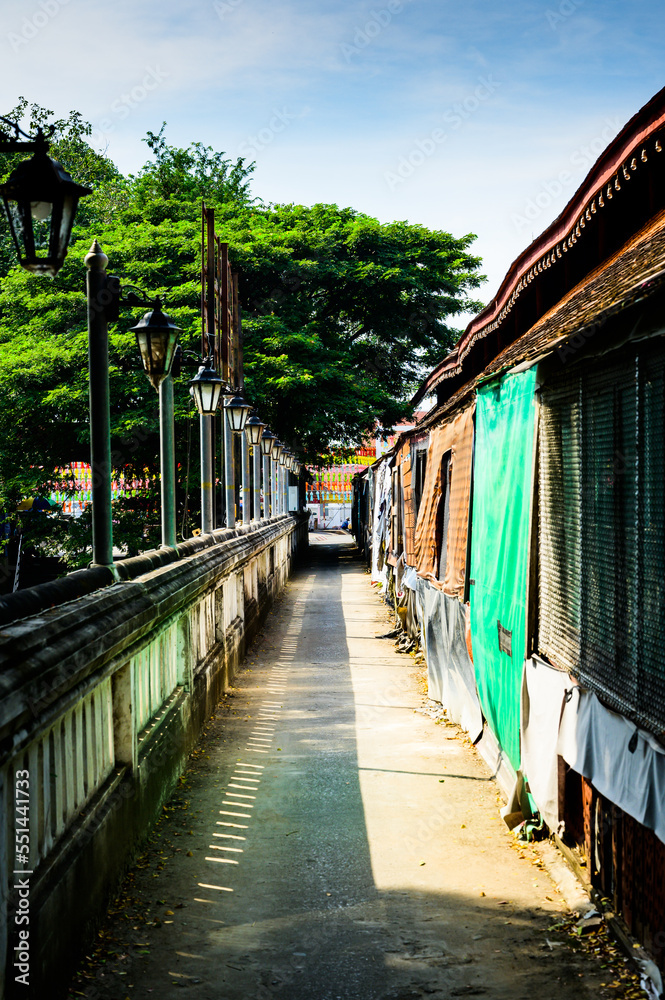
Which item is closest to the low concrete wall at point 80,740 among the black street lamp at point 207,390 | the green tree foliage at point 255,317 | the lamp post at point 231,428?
the black street lamp at point 207,390

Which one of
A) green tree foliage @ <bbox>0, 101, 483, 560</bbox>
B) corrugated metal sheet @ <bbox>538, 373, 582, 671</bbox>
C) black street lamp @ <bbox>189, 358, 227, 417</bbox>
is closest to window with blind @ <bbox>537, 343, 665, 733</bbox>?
corrugated metal sheet @ <bbox>538, 373, 582, 671</bbox>

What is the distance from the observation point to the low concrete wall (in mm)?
3195

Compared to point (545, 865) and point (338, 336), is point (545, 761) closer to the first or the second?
point (545, 865)

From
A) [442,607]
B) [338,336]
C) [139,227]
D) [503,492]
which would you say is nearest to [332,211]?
[338,336]

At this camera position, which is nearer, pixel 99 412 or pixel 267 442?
pixel 99 412

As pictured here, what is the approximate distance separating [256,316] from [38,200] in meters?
27.1

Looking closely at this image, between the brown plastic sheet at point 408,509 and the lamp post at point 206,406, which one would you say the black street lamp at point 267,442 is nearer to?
the brown plastic sheet at point 408,509

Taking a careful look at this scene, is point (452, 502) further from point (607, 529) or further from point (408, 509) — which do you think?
point (408, 509)

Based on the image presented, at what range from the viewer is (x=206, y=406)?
10352 mm

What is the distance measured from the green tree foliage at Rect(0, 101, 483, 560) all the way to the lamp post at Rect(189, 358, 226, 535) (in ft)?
49.0

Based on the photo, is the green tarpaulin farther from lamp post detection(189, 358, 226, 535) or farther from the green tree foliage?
the green tree foliage

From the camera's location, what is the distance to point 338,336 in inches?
1284

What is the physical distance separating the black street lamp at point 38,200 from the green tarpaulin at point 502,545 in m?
2.67

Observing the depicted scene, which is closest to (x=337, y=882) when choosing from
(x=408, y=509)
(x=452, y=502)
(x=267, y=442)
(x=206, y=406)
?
(x=452, y=502)
